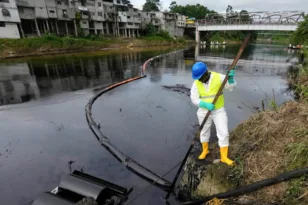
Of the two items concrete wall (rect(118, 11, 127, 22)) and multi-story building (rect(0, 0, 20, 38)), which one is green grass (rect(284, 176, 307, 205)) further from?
concrete wall (rect(118, 11, 127, 22))

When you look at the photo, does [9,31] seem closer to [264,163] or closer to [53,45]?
[53,45]

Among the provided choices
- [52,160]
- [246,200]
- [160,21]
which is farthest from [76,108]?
[160,21]

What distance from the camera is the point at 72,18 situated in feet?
135

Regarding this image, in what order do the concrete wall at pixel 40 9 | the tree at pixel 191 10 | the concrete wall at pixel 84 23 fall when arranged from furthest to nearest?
the tree at pixel 191 10, the concrete wall at pixel 84 23, the concrete wall at pixel 40 9

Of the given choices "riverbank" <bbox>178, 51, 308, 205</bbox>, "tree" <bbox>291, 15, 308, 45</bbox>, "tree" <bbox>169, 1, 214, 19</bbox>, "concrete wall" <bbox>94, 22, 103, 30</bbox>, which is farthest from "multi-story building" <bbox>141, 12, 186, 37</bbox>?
"riverbank" <bbox>178, 51, 308, 205</bbox>

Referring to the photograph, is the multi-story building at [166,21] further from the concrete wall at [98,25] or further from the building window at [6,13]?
the building window at [6,13]

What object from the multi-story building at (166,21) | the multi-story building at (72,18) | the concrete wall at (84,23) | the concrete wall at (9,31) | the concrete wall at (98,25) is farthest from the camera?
the multi-story building at (166,21)

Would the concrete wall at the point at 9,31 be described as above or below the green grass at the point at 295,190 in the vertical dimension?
above

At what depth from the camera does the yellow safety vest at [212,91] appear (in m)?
3.37

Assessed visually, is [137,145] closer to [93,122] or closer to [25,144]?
[93,122]

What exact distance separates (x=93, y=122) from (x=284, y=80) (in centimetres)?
1381

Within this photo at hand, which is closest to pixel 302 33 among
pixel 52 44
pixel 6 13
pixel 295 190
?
pixel 295 190

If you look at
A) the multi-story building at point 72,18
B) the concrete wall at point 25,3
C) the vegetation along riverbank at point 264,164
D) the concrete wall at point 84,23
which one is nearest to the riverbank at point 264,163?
the vegetation along riverbank at point 264,164

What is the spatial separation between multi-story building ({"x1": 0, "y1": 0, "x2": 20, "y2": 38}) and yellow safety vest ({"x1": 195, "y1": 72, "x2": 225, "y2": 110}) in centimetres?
4037
